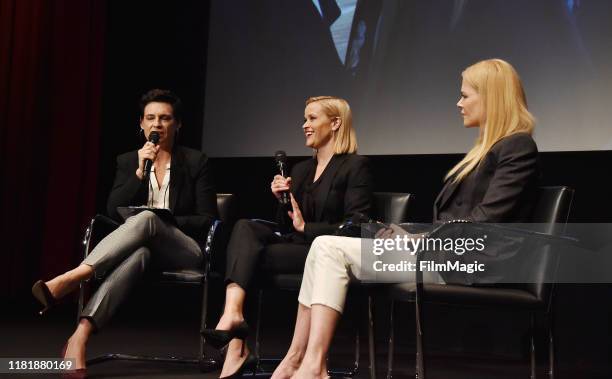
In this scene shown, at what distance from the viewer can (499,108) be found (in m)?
2.35

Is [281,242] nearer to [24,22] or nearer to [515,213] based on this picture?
[515,213]

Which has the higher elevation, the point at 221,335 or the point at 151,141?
the point at 151,141

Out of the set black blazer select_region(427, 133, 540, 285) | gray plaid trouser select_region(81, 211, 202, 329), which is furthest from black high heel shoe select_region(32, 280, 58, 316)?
black blazer select_region(427, 133, 540, 285)

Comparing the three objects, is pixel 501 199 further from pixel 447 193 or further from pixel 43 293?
pixel 43 293

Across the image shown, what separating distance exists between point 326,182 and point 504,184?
863mm

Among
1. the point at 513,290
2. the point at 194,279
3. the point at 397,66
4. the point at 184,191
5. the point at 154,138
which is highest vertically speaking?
the point at 397,66

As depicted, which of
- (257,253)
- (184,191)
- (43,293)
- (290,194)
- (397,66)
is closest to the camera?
(43,293)

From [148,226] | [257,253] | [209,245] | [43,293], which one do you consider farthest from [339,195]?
[43,293]

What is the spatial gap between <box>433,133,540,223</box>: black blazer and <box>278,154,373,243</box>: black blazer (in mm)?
533

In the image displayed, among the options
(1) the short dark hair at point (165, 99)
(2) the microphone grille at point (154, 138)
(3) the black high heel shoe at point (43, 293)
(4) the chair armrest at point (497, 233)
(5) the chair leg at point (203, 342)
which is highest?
(1) the short dark hair at point (165, 99)

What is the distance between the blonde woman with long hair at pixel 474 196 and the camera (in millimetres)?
2188

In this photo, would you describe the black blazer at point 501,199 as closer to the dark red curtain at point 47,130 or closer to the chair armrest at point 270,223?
the chair armrest at point 270,223

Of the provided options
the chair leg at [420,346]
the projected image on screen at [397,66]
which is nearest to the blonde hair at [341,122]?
the chair leg at [420,346]

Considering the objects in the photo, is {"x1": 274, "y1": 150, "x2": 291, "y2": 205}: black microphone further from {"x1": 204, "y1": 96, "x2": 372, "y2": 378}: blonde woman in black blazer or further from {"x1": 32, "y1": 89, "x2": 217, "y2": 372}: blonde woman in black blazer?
{"x1": 32, "y1": 89, "x2": 217, "y2": 372}: blonde woman in black blazer
